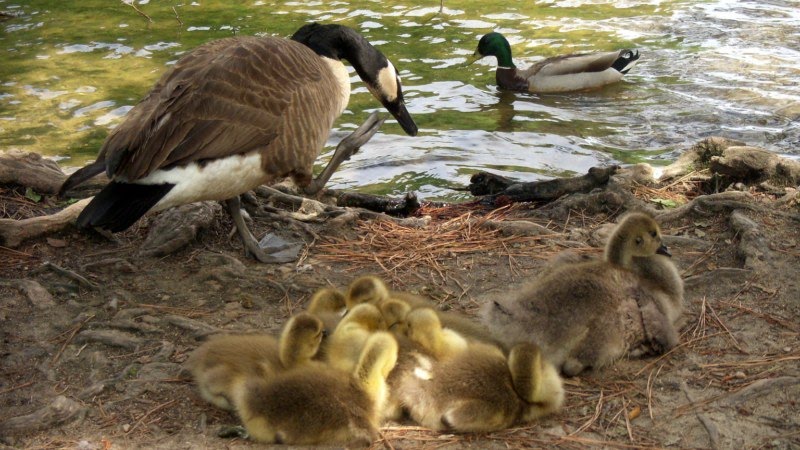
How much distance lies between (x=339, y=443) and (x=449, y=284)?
6.15ft

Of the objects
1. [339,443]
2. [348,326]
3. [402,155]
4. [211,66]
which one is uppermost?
[211,66]

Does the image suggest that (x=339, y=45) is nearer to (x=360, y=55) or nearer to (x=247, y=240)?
(x=360, y=55)

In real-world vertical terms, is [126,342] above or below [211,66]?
below

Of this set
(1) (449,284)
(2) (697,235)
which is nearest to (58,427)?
(1) (449,284)

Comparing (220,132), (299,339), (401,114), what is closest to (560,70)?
(401,114)

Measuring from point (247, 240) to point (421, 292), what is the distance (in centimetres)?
130

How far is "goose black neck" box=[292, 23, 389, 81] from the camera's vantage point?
6.69 metres

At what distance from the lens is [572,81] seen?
11375 mm

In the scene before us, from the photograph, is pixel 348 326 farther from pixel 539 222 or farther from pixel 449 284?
pixel 539 222

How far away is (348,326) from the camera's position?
12.7 ft

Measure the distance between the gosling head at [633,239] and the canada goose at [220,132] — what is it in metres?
2.21

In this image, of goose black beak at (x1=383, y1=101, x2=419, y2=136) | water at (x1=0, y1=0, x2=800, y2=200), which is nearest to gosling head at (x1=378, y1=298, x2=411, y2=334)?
goose black beak at (x1=383, y1=101, x2=419, y2=136)

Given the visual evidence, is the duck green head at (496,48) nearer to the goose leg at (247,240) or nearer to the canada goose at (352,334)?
the goose leg at (247,240)

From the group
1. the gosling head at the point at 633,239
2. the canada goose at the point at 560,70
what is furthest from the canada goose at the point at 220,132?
the canada goose at the point at 560,70
